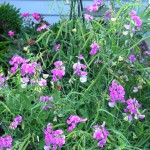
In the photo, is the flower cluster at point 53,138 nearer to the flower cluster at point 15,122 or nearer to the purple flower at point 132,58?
the flower cluster at point 15,122

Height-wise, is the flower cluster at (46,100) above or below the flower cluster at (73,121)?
above

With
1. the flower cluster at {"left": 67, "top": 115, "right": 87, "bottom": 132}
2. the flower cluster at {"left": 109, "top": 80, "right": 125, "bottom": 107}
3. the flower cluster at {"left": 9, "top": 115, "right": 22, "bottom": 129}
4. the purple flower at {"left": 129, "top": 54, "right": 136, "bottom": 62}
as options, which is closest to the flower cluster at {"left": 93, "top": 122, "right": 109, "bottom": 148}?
the flower cluster at {"left": 67, "top": 115, "right": 87, "bottom": 132}

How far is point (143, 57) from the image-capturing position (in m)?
2.87

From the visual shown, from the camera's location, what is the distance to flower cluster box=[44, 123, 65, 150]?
76.4 inches

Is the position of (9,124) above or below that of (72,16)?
below

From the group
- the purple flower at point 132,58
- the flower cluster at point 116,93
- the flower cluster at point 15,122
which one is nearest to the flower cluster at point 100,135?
the flower cluster at point 116,93

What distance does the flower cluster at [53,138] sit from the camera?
1939mm

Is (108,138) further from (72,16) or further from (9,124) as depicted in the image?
(72,16)

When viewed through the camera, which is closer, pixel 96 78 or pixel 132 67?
pixel 96 78

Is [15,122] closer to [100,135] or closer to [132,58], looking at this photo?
[100,135]

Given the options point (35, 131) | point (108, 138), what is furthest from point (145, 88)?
point (35, 131)

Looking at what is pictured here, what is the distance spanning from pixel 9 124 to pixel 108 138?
50 centimetres

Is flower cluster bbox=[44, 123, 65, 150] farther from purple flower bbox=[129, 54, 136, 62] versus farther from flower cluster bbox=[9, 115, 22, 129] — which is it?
purple flower bbox=[129, 54, 136, 62]

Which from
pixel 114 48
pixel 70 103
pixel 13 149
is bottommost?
pixel 13 149
